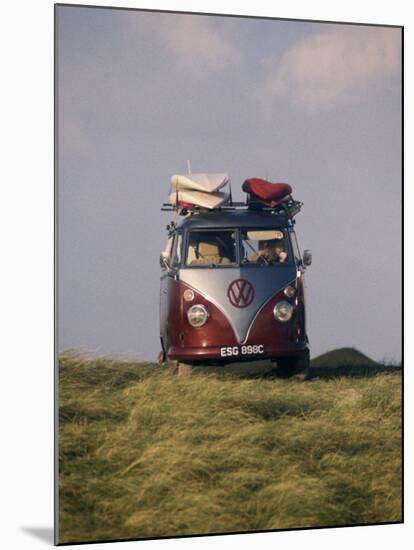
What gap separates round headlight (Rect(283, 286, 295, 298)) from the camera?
9156 millimetres

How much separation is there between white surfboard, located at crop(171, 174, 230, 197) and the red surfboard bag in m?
0.19

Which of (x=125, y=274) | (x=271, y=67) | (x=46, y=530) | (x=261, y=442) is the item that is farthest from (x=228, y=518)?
(x=271, y=67)

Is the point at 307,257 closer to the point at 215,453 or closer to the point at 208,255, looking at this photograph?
the point at 208,255

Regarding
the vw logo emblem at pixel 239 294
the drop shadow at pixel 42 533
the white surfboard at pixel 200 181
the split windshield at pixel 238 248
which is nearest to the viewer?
the drop shadow at pixel 42 533

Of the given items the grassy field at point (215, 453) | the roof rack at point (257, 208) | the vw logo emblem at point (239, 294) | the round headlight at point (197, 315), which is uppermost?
the roof rack at point (257, 208)

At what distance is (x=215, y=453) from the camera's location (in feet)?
28.8

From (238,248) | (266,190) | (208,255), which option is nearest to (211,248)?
(208,255)

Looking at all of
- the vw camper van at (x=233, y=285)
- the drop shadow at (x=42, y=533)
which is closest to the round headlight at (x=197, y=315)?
the vw camper van at (x=233, y=285)

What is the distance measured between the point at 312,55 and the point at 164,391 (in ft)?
8.83

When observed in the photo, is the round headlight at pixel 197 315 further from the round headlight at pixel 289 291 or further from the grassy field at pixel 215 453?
the round headlight at pixel 289 291

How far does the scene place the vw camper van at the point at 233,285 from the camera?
8977mm

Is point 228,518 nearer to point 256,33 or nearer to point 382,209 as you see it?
point 382,209

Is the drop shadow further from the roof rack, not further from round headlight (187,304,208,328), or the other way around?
the roof rack

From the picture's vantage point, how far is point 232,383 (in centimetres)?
905
